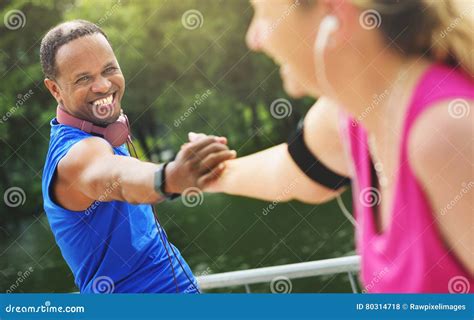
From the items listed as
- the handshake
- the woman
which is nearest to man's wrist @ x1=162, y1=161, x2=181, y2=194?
the handshake

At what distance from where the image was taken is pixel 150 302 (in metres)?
2.20

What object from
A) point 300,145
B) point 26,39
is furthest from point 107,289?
point 26,39

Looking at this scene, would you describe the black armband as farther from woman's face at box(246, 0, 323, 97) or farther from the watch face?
the watch face

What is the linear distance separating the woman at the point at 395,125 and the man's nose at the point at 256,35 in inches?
9.2

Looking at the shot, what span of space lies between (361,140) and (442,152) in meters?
0.30

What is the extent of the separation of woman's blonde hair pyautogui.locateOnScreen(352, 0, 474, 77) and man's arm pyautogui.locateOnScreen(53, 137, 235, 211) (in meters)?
0.52

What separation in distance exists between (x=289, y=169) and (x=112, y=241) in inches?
24.1

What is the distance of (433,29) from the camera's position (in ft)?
4.78

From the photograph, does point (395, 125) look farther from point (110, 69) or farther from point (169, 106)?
point (169, 106)

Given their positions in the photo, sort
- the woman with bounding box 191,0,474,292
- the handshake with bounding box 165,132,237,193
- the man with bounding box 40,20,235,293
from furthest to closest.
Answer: the man with bounding box 40,20,235,293 → the handshake with bounding box 165,132,237,193 → the woman with bounding box 191,0,474,292

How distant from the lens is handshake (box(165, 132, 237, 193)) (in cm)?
170

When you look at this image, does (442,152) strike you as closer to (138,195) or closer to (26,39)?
(138,195)

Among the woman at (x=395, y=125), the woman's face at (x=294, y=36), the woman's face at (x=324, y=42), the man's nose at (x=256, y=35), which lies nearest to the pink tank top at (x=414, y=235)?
the woman at (x=395, y=125)

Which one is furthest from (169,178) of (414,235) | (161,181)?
(414,235)
